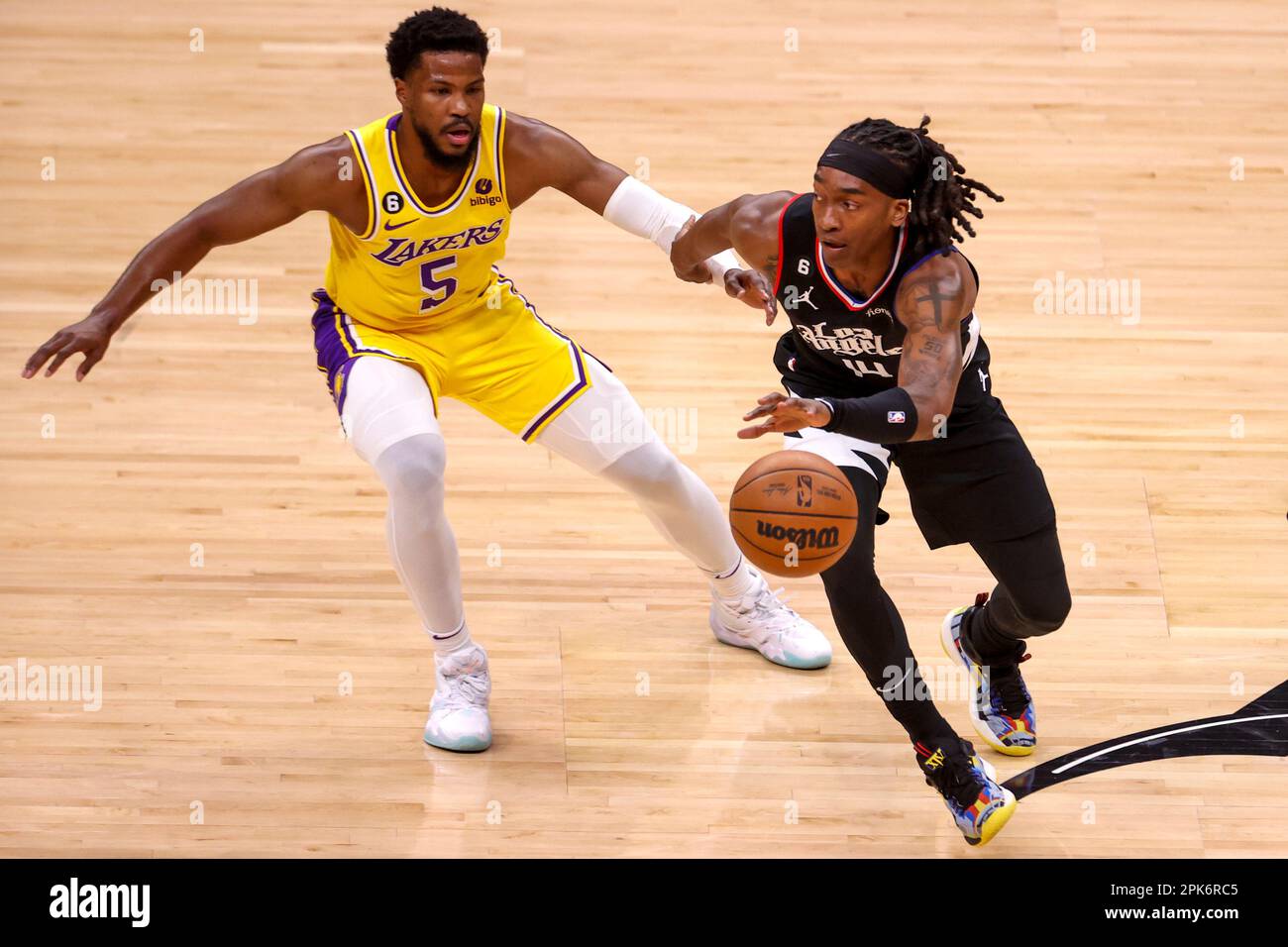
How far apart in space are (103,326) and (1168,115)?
493 centimetres

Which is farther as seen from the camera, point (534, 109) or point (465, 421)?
point (534, 109)

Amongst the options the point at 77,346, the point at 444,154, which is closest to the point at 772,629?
the point at 444,154

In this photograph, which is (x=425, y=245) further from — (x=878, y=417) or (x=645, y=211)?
(x=878, y=417)

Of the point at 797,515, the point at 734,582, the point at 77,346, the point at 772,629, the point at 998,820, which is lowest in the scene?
the point at 998,820

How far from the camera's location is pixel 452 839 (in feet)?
14.6

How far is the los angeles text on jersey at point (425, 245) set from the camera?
4469 millimetres

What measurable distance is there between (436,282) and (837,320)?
45.5 inches

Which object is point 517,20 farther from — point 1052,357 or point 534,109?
point 1052,357

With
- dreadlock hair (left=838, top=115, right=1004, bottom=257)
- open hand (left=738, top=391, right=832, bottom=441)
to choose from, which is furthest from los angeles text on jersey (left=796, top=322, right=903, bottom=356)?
open hand (left=738, top=391, right=832, bottom=441)

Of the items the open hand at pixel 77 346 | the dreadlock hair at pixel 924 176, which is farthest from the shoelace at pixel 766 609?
the open hand at pixel 77 346

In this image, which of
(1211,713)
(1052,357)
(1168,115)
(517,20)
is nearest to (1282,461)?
(1052,357)

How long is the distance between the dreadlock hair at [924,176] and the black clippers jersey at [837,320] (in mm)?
45

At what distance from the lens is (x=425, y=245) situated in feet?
14.7

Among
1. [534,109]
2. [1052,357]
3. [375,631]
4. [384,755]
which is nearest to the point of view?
[384,755]
